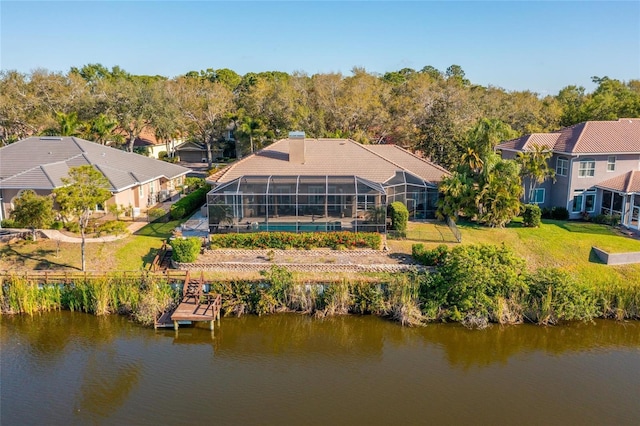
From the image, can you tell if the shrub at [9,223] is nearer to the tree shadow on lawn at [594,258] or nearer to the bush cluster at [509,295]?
the bush cluster at [509,295]

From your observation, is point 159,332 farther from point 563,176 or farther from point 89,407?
point 563,176

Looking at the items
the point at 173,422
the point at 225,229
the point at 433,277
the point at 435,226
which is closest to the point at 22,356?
the point at 173,422

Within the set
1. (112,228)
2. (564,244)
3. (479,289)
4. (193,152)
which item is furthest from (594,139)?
(193,152)

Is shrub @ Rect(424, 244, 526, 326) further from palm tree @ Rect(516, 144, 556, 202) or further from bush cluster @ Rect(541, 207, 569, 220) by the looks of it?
bush cluster @ Rect(541, 207, 569, 220)

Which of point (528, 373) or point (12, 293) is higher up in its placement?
point (12, 293)

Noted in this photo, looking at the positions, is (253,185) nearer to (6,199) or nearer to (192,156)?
(6,199)
